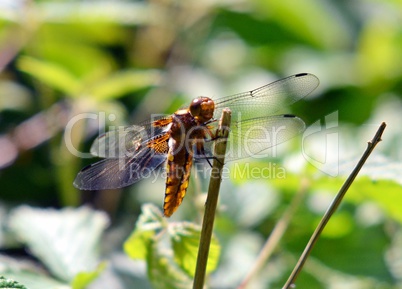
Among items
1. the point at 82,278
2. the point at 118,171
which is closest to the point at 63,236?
the point at 118,171

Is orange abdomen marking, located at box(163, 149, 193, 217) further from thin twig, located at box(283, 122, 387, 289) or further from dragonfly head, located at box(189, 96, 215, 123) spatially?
thin twig, located at box(283, 122, 387, 289)

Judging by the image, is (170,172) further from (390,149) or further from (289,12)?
(289,12)

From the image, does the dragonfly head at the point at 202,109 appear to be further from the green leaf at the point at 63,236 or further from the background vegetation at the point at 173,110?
the green leaf at the point at 63,236

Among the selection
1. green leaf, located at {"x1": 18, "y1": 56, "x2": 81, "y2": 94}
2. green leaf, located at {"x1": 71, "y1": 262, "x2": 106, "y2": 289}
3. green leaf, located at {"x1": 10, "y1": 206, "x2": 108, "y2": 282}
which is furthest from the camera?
green leaf, located at {"x1": 18, "y1": 56, "x2": 81, "y2": 94}

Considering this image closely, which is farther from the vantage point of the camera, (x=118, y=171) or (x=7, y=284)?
(x=118, y=171)

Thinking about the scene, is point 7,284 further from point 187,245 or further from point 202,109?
point 202,109

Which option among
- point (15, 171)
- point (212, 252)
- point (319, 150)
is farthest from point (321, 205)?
point (15, 171)

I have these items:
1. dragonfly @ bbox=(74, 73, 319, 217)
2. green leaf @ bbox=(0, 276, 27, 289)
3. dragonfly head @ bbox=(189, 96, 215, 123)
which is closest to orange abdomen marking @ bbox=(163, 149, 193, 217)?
dragonfly @ bbox=(74, 73, 319, 217)

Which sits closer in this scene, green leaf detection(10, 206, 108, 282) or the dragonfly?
green leaf detection(10, 206, 108, 282)
